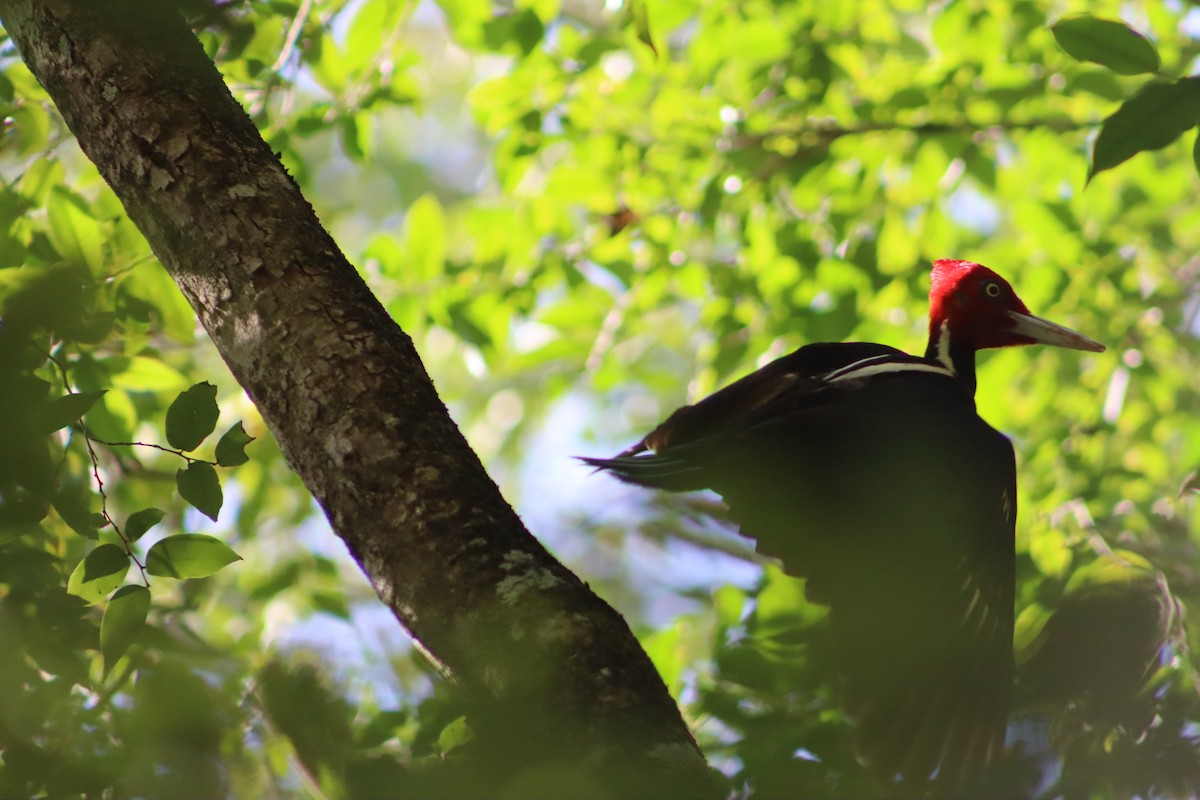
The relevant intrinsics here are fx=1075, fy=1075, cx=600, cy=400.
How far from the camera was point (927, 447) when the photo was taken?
7.98ft

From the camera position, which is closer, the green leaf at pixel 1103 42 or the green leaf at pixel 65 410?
the green leaf at pixel 65 410

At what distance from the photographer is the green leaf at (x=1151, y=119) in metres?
1.62

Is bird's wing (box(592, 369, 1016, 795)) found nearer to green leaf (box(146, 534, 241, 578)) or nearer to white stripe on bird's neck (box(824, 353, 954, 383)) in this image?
white stripe on bird's neck (box(824, 353, 954, 383))

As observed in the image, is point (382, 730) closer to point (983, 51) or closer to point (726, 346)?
point (726, 346)

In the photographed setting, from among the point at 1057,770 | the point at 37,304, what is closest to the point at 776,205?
the point at 1057,770

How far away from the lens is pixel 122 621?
136cm

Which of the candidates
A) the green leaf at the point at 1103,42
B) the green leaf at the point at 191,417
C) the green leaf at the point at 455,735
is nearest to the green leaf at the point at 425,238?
the green leaf at the point at 191,417

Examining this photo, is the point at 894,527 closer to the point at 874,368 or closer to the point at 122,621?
the point at 874,368

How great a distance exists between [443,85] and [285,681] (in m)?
11.3

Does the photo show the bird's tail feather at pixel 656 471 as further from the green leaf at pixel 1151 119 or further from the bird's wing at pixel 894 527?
the green leaf at pixel 1151 119

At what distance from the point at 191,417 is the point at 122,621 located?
305 mm

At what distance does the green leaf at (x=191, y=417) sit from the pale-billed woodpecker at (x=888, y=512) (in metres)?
0.72

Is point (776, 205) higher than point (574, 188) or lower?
lower

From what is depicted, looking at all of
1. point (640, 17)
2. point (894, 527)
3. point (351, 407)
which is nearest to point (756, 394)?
point (894, 527)
